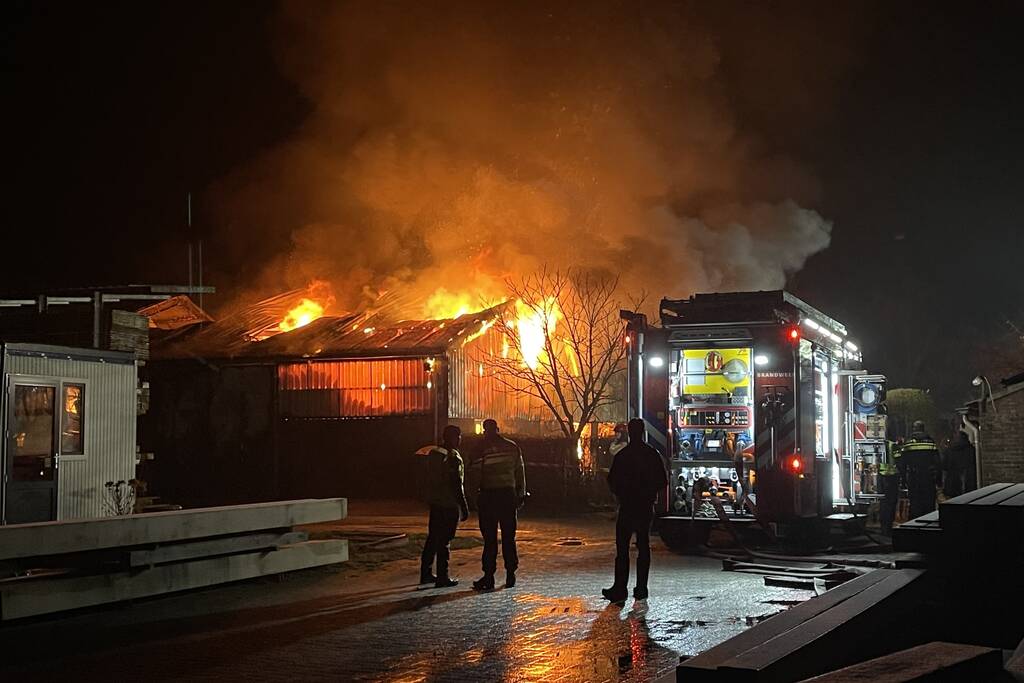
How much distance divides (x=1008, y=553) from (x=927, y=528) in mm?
569

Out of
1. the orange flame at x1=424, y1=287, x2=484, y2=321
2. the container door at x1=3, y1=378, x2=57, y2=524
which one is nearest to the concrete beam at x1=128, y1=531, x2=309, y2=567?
the container door at x1=3, y1=378, x2=57, y2=524

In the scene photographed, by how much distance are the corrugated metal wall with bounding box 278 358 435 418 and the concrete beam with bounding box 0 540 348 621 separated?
14490 mm

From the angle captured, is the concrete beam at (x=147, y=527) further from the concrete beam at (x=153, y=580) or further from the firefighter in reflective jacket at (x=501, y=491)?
the firefighter in reflective jacket at (x=501, y=491)

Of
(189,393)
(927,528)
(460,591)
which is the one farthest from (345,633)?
(189,393)

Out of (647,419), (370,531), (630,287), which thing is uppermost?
(630,287)

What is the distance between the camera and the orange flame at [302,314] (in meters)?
32.3

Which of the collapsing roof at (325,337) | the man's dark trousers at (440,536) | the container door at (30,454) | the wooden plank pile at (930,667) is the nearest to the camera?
the wooden plank pile at (930,667)

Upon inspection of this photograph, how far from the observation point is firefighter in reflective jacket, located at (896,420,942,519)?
14.2 m

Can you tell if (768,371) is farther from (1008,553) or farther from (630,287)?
(630,287)

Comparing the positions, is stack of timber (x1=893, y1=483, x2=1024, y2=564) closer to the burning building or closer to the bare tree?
the burning building

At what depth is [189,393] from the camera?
2856 cm

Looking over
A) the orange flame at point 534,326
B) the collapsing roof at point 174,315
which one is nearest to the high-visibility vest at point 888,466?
the orange flame at point 534,326

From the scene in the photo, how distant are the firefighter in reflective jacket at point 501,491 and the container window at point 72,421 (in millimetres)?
6092

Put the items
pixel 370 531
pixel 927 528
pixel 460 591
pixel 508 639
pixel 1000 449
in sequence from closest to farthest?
1. pixel 927 528
2. pixel 508 639
3. pixel 460 591
4. pixel 370 531
5. pixel 1000 449
